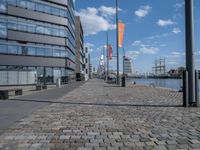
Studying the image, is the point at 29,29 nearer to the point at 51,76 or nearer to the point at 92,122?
the point at 51,76

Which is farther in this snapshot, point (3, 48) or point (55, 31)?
point (55, 31)

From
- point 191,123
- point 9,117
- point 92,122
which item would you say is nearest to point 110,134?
point 92,122

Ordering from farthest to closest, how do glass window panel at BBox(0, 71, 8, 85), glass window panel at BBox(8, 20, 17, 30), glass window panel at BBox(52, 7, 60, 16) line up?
glass window panel at BBox(52, 7, 60, 16) → glass window panel at BBox(8, 20, 17, 30) → glass window panel at BBox(0, 71, 8, 85)

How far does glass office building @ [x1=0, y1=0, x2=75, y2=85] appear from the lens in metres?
49.7

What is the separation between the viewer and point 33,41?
181 ft

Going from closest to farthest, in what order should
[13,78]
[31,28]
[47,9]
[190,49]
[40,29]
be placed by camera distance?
[190,49], [13,78], [31,28], [40,29], [47,9]

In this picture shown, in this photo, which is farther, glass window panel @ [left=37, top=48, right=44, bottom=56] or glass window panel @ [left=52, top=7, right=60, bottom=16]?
glass window panel @ [left=52, top=7, right=60, bottom=16]

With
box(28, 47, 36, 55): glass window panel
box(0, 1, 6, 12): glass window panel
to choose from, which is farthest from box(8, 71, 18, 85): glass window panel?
box(0, 1, 6, 12): glass window panel

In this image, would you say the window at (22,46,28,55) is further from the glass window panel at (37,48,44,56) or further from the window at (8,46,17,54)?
the glass window panel at (37,48,44,56)

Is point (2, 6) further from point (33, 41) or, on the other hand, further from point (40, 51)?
point (40, 51)

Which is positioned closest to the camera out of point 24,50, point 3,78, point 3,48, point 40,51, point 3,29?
point 3,78

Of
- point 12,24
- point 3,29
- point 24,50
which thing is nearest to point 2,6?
point 12,24

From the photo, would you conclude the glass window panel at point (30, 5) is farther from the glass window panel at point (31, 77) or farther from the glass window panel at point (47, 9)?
the glass window panel at point (31, 77)

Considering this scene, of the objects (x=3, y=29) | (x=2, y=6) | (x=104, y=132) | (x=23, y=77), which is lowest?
(x=104, y=132)
